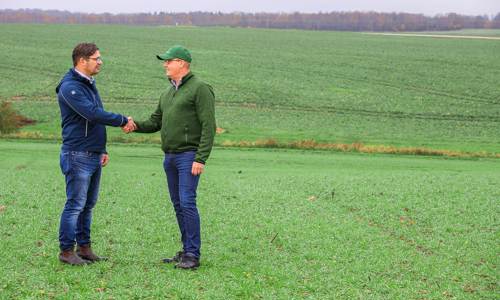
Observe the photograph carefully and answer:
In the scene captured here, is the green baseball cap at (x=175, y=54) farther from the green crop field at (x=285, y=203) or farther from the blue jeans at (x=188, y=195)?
the green crop field at (x=285, y=203)

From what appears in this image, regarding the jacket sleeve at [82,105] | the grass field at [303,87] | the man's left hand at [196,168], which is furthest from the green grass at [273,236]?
the grass field at [303,87]

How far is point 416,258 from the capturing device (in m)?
9.75

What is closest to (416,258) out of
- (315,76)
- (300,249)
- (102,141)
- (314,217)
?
(300,249)

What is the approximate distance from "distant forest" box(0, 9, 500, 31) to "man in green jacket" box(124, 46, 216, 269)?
403 feet

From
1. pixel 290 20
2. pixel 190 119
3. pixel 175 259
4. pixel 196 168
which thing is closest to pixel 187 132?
pixel 190 119

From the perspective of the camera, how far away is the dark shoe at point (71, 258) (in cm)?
880

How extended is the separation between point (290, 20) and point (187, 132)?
136m

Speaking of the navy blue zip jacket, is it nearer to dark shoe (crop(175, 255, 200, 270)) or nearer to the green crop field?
the green crop field

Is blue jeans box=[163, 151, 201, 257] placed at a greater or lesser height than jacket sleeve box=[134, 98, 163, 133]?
lesser

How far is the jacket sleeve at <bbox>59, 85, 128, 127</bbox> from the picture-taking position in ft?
28.3

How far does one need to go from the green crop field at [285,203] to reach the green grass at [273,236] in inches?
1.2

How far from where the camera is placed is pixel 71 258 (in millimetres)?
8828

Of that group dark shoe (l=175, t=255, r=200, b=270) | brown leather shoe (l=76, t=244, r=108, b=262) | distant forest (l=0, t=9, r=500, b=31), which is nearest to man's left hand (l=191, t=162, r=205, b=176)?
dark shoe (l=175, t=255, r=200, b=270)

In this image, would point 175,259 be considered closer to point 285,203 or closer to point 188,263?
point 188,263
